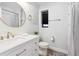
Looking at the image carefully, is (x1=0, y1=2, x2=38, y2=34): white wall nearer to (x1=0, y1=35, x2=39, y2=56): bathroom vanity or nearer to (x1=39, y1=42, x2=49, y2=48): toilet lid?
(x1=0, y1=35, x2=39, y2=56): bathroom vanity

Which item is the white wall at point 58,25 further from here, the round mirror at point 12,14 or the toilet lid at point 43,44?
the round mirror at point 12,14

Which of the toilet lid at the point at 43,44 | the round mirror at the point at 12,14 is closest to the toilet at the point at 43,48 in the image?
the toilet lid at the point at 43,44

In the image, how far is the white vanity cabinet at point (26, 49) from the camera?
881mm

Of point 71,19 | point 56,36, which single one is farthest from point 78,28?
point 56,36

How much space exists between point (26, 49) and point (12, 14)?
1.89ft

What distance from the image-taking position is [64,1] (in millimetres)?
1107

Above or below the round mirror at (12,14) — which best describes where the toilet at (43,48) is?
below

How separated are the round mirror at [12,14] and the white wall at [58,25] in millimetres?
324

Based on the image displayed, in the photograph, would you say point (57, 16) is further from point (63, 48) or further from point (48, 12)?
point (63, 48)

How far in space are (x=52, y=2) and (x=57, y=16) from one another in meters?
0.23

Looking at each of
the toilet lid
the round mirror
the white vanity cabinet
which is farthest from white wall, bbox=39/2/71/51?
the round mirror

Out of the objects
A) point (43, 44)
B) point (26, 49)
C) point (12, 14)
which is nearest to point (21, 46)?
point (26, 49)

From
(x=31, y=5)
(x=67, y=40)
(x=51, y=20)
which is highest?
(x=31, y=5)

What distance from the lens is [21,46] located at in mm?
1045
